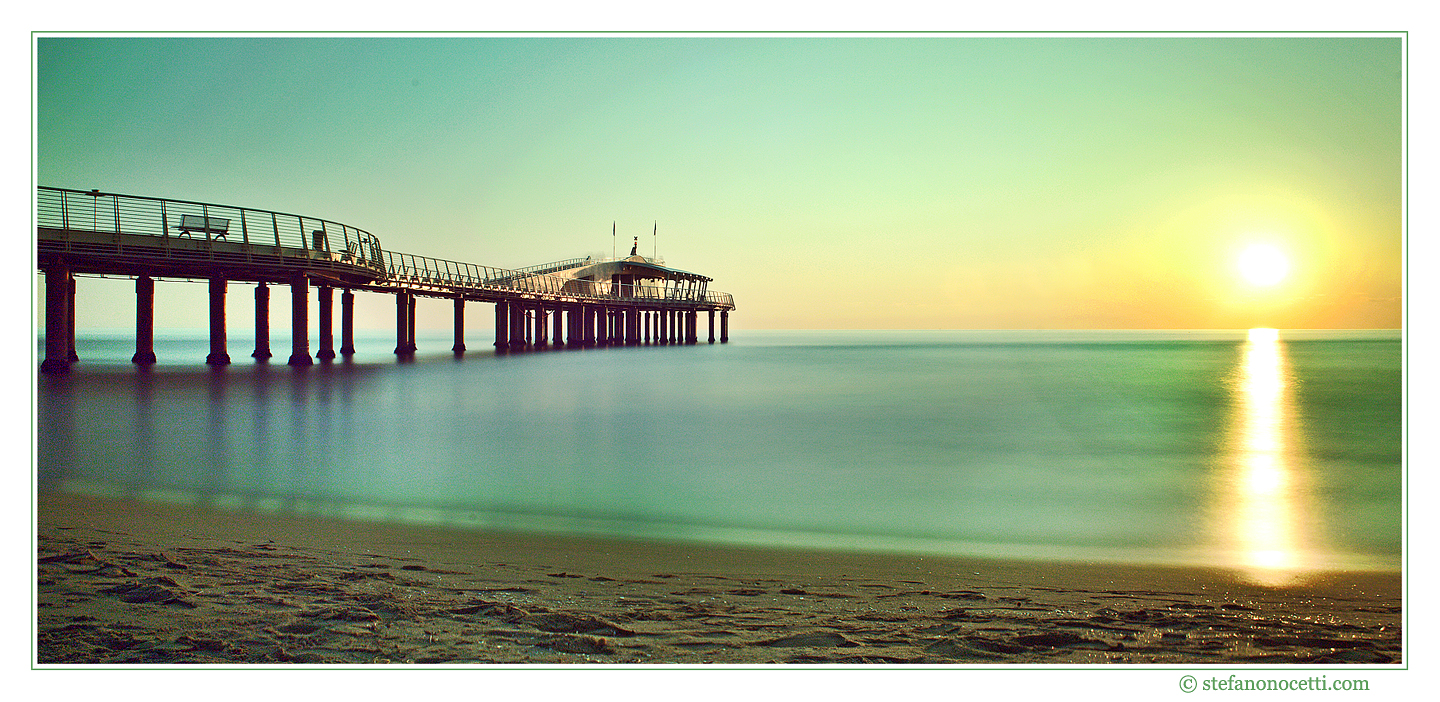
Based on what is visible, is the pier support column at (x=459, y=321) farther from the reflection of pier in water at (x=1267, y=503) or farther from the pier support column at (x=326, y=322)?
the reflection of pier in water at (x=1267, y=503)

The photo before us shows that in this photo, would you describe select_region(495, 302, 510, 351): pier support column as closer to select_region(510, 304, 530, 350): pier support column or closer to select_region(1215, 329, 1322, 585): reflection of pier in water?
select_region(510, 304, 530, 350): pier support column

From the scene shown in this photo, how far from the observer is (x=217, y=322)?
24.8 metres

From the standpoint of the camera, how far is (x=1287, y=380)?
2641cm

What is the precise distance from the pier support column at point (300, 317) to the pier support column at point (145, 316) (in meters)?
3.75

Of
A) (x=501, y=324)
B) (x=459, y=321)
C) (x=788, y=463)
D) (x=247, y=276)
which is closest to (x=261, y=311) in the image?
(x=247, y=276)

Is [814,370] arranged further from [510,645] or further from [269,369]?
[510,645]

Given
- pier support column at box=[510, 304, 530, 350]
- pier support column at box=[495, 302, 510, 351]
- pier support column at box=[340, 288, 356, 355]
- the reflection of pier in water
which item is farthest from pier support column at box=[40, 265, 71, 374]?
pier support column at box=[495, 302, 510, 351]

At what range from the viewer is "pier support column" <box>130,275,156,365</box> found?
75.2 feet

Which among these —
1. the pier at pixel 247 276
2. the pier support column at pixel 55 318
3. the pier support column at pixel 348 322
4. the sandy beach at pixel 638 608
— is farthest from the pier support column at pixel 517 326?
the sandy beach at pixel 638 608

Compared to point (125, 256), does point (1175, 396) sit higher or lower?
lower

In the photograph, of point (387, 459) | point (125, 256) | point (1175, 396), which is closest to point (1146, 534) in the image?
point (387, 459)

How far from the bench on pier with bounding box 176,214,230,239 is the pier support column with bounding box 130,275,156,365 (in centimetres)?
291

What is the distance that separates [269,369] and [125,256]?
5554 millimetres

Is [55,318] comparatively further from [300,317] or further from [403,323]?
[403,323]
